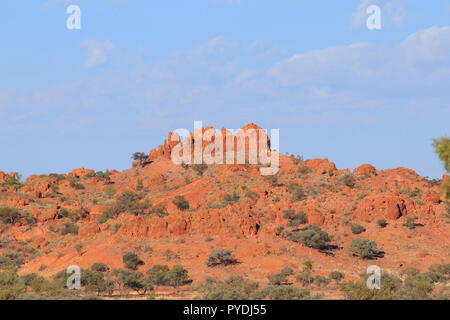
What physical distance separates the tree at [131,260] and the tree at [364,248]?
17.1 m

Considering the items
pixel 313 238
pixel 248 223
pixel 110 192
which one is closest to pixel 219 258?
pixel 248 223

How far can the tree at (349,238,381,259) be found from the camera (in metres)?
48.2

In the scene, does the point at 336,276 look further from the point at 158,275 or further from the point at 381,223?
the point at 381,223

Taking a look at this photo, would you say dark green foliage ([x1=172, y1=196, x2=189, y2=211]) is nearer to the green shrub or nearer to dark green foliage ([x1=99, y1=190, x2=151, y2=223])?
dark green foliage ([x1=99, y1=190, x2=151, y2=223])

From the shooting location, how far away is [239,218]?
49.2m

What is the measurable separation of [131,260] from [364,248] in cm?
1820

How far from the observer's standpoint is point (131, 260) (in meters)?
43.4

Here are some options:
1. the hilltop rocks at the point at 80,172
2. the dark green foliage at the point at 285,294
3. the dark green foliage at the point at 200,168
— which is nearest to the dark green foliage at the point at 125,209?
the dark green foliage at the point at 200,168

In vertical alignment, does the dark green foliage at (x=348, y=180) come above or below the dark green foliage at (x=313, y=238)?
above

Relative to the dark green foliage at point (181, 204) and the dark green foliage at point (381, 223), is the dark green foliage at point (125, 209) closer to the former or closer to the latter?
the dark green foliage at point (181, 204)

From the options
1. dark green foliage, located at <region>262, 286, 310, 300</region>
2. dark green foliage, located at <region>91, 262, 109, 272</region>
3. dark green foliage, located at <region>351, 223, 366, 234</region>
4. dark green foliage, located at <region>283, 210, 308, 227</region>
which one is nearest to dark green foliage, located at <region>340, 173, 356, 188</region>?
dark green foliage, located at <region>351, 223, 366, 234</region>

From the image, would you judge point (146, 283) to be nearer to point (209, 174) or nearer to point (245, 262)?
point (245, 262)

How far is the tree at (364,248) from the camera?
48.2 meters

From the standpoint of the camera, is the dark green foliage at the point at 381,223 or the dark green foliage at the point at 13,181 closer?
the dark green foliage at the point at 381,223
